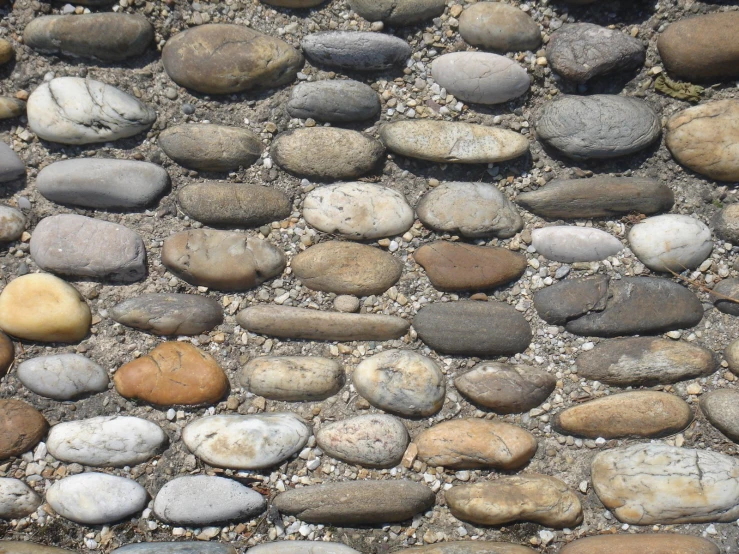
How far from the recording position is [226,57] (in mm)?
1612

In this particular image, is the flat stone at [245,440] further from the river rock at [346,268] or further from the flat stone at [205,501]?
the river rock at [346,268]

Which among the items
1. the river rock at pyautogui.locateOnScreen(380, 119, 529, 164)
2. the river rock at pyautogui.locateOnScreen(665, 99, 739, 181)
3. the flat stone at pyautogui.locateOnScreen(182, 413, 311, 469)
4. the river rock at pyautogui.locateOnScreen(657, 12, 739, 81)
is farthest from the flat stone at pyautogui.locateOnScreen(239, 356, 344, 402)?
the river rock at pyautogui.locateOnScreen(657, 12, 739, 81)

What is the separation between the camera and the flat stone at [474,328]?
1.60m

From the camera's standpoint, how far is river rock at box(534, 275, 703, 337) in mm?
1599

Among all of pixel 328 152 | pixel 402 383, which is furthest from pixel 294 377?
pixel 328 152

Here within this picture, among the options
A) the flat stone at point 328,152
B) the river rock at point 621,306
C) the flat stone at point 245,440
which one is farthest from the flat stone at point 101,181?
the river rock at point 621,306

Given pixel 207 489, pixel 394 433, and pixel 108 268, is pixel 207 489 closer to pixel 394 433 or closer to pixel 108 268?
pixel 394 433

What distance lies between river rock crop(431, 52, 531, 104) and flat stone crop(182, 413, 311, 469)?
1025 mm

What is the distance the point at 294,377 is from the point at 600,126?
106 centimetres

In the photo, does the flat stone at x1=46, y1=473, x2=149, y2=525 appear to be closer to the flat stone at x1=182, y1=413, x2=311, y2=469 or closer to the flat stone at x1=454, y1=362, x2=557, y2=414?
the flat stone at x1=182, y1=413, x2=311, y2=469

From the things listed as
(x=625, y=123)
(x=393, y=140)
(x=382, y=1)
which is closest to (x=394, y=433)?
(x=393, y=140)

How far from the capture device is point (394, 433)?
1566 millimetres

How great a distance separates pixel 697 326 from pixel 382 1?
1247mm

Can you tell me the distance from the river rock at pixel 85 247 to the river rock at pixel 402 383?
69 cm
